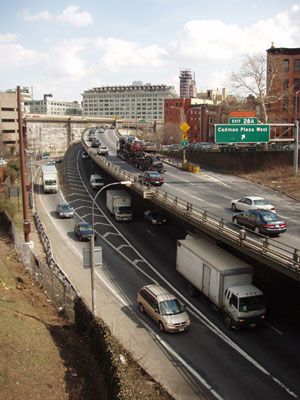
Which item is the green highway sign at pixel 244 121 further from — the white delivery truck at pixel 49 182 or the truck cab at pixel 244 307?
the white delivery truck at pixel 49 182

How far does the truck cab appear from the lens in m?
20.9

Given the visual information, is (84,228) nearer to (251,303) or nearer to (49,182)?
(49,182)

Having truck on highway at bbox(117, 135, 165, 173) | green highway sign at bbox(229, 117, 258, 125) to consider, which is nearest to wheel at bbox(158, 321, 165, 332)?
green highway sign at bbox(229, 117, 258, 125)

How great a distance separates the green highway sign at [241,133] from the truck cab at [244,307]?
2282 centimetres

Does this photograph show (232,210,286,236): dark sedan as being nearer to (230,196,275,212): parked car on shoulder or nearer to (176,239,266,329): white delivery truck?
(176,239,266,329): white delivery truck

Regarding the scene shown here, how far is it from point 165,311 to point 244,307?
14.0ft

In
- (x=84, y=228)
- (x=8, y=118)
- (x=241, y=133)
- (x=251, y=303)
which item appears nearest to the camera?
(x=251, y=303)

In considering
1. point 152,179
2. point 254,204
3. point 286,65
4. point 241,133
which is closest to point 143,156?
point 152,179

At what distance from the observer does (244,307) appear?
68.7 ft

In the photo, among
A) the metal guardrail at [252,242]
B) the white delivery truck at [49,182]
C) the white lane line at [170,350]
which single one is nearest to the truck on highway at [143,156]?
the white delivery truck at [49,182]

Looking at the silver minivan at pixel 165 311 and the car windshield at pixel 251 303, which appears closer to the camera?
the car windshield at pixel 251 303

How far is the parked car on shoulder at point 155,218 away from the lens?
4016cm

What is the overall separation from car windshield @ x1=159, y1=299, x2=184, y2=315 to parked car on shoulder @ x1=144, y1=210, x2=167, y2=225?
1851cm

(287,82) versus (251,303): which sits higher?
(287,82)
